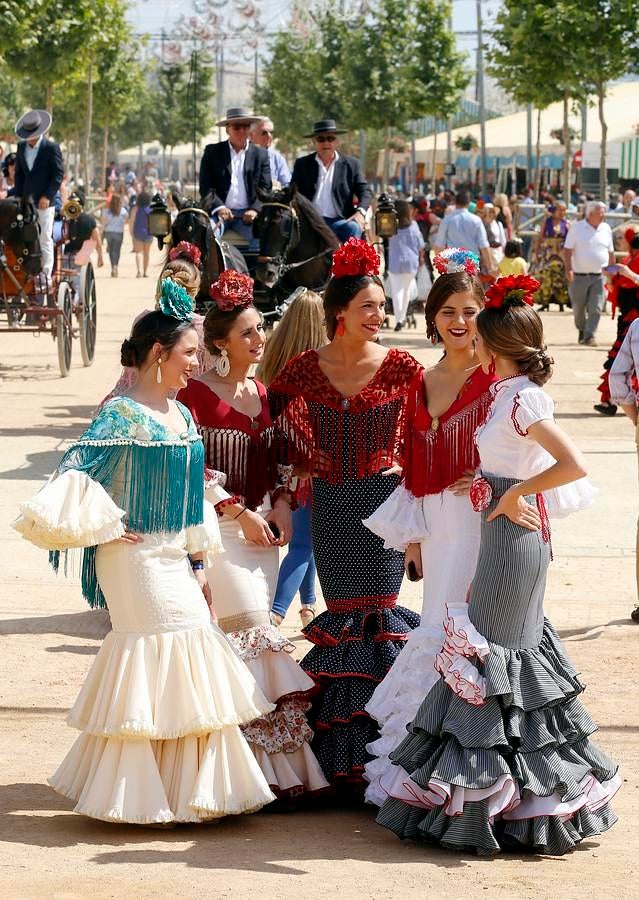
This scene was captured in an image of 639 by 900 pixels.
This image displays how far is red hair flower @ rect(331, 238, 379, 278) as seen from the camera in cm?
605

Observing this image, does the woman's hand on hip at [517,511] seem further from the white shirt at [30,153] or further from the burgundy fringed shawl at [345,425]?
the white shirt at [30,153]

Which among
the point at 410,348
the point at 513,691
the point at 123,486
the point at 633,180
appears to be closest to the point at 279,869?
the point at 513,691

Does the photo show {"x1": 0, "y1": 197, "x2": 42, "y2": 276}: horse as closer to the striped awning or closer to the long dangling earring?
the long dangling earring

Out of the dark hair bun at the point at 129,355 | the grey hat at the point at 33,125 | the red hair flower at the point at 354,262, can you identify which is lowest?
the dark hair bun at the point at 129,355

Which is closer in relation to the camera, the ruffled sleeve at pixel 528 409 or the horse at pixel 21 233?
the ruffled sleeve at pixel 528 409

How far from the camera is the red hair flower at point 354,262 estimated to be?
605cm

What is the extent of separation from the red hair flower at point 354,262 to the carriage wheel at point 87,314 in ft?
40.1

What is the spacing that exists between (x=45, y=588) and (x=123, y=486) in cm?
402

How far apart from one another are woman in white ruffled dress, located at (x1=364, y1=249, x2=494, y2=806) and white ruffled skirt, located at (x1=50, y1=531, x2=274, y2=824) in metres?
0.47

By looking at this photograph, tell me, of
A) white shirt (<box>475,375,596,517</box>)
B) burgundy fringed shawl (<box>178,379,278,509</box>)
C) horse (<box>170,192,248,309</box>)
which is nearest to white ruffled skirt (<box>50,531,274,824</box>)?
burgundy fringed shawl (<box>178,379,278,509</box>)

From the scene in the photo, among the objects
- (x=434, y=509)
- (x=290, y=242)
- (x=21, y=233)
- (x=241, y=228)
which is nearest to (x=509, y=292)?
(x=434, y=509)

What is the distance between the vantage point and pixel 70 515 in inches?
206

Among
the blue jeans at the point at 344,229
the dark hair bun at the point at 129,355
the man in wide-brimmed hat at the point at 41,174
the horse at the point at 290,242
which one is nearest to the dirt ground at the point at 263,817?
the dark hair bun at the point at 129,355

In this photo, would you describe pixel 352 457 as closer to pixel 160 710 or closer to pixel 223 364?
pixel 223 364
